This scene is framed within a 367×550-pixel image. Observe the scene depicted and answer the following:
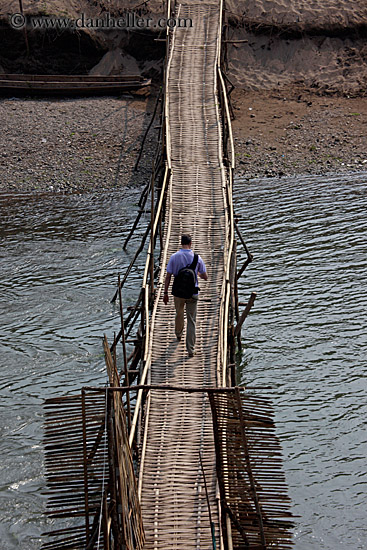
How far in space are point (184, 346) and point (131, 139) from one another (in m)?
15.5

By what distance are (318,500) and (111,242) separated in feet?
36.1

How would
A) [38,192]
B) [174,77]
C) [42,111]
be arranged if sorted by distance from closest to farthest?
1. [174,77]
2. [38,192]
3. [42,111]

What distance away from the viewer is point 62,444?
836cm

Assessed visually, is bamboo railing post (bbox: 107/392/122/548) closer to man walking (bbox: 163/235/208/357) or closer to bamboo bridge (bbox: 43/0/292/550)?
bamboo bridge (bbox: 43/0/292/550)

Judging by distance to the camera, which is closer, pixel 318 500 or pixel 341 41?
pixel 318 500

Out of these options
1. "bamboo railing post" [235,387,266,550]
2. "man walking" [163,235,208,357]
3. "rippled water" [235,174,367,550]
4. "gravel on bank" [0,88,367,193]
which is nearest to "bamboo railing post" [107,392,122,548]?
"bamboo railing post" [235,387,266,550]

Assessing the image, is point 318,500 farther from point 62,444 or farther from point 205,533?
point 62,444

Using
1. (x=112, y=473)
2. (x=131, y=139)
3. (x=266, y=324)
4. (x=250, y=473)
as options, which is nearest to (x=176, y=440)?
(x=250, y=473)

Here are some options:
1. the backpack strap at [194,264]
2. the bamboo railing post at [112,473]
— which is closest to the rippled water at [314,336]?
the backpack strap at [194,264]

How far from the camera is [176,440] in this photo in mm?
9883

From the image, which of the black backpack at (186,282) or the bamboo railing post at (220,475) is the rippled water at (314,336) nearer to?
the bamboo railing post at (220,475)

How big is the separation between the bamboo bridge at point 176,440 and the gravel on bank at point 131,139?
8182 mm

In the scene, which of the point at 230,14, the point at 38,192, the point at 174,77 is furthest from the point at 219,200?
the point at 230,14

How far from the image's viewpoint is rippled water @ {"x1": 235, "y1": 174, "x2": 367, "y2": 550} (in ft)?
36.6
